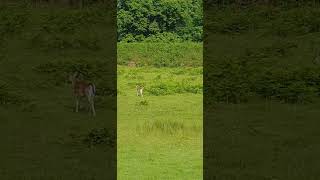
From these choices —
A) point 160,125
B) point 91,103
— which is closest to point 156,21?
point 91,103

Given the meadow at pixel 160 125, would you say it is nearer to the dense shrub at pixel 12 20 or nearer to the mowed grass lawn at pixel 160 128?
the mowed grass lawn at pixel 160 128

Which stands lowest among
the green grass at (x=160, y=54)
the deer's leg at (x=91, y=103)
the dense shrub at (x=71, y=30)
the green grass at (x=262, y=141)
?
the green grass at (x=262, y=141)

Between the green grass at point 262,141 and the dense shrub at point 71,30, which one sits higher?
the dense shrub at point 71,30

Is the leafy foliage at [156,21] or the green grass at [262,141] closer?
the green grass at [262,141]

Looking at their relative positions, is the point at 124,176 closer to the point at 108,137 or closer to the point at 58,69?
the point at 108,137

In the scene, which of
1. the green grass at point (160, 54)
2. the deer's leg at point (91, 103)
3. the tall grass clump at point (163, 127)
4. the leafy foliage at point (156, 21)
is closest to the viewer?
the tall grass clump at point (163, 127)

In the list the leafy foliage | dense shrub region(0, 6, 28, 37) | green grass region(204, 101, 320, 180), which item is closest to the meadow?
green grass region(204, 101, 320, 180)

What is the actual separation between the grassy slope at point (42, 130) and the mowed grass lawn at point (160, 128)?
667mm

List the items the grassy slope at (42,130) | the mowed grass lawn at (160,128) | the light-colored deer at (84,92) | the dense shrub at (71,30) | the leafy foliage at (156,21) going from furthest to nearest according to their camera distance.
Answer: the leafy foliage at (156,21) < the dense shrub at (71,30) < the light-colored deer at (84,92) < the grassy slope at (42,130) < the mowed grass lawn at (160,128)

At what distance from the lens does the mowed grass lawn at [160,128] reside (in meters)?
11.8

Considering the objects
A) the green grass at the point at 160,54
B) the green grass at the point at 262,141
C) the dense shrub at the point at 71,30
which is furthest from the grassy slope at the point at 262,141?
the green grass at the point at 160,54

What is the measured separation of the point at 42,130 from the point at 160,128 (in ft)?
9.68

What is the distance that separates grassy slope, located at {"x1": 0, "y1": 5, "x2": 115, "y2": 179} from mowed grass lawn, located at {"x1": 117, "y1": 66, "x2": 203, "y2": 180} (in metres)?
0.67

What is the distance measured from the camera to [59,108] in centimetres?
1809
